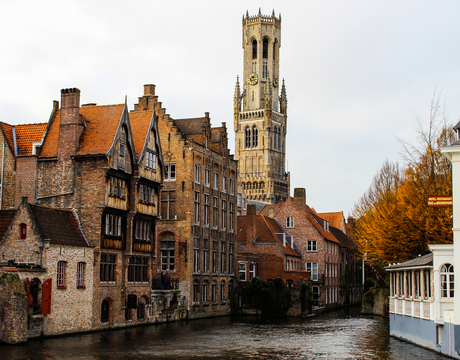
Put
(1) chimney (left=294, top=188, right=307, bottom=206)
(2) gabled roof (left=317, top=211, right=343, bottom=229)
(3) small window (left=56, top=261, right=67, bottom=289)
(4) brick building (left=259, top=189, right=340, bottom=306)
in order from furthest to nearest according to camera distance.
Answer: (2) gabled roof (left=317, top=211, right=343, bottom=229)
(1) chimney (left=294, top=188, right=307, bottom=206)
(4) brick building (left=259, top=189, right=340, bottom=306)
(3) small window (left=56, top=261, right=67, bottom=289)

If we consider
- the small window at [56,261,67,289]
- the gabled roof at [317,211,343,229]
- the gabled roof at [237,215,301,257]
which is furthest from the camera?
the gabled roof at [317,211,343,229]

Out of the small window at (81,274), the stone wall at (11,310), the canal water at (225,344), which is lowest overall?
the canal water at (225,344)

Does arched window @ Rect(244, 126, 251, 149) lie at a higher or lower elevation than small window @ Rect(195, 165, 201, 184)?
higher

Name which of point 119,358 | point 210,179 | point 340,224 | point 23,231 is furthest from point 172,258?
point 340,224

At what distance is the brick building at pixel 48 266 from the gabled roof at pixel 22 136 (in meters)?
7.28

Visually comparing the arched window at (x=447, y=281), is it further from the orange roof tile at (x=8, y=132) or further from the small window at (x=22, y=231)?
the orange roof tile at (x=8, y=132)

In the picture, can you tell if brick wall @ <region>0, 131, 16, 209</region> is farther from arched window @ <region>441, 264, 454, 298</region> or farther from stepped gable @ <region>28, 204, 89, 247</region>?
arched window @ <region>441, 264, 454, 298</region>

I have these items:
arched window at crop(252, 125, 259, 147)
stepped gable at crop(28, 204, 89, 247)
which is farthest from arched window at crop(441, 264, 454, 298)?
arched window at crop(252, 125, 259, 147)

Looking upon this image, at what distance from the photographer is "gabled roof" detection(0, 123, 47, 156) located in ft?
139

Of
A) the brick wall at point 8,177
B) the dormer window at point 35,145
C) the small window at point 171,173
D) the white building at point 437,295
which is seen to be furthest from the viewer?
the small window at point 171,173

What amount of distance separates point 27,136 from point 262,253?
26539 millimetres

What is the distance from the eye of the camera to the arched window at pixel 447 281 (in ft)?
90.5

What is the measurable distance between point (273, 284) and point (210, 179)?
1032 cm

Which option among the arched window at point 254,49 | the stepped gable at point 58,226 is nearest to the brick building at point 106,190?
the stepped gable at point 58,226
